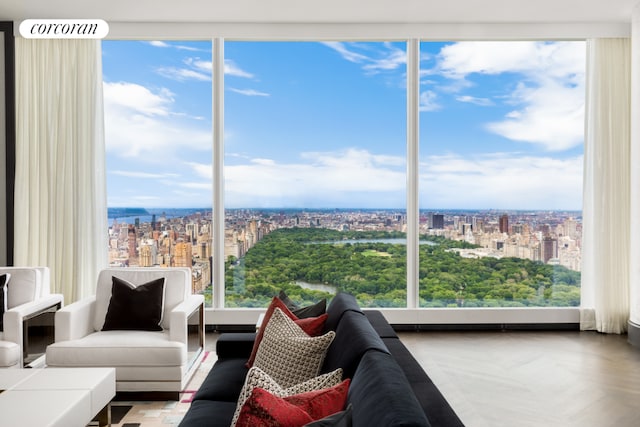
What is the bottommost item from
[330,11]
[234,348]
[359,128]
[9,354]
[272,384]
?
[9,354]

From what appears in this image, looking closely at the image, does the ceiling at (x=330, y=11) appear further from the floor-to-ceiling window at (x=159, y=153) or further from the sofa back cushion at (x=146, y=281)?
the sofa back cushion at (x=146, y=281)

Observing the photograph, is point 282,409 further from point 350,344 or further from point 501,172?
point 501,172

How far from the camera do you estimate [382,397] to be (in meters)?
1.42

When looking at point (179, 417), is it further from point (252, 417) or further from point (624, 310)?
point (624, 310)

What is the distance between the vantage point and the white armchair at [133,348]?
3.45 metres

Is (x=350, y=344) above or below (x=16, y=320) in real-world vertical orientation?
above

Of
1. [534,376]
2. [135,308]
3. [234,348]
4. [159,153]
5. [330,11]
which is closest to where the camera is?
[234,348]

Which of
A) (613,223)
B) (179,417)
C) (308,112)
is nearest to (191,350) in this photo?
(179,417)

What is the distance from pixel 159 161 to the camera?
5418 mm

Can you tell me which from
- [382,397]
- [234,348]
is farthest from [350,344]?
[234,348]

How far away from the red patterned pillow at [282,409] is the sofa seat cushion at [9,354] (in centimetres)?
282

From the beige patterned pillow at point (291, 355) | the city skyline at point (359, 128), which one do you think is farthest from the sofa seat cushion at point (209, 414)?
the city skyline at point (359, 128)

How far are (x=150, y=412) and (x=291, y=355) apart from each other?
4.87 feet

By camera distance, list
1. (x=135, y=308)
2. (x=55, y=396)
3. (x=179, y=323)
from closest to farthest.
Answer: (x=55, y=396), (x=179, y=323), (x=135, y=308)
